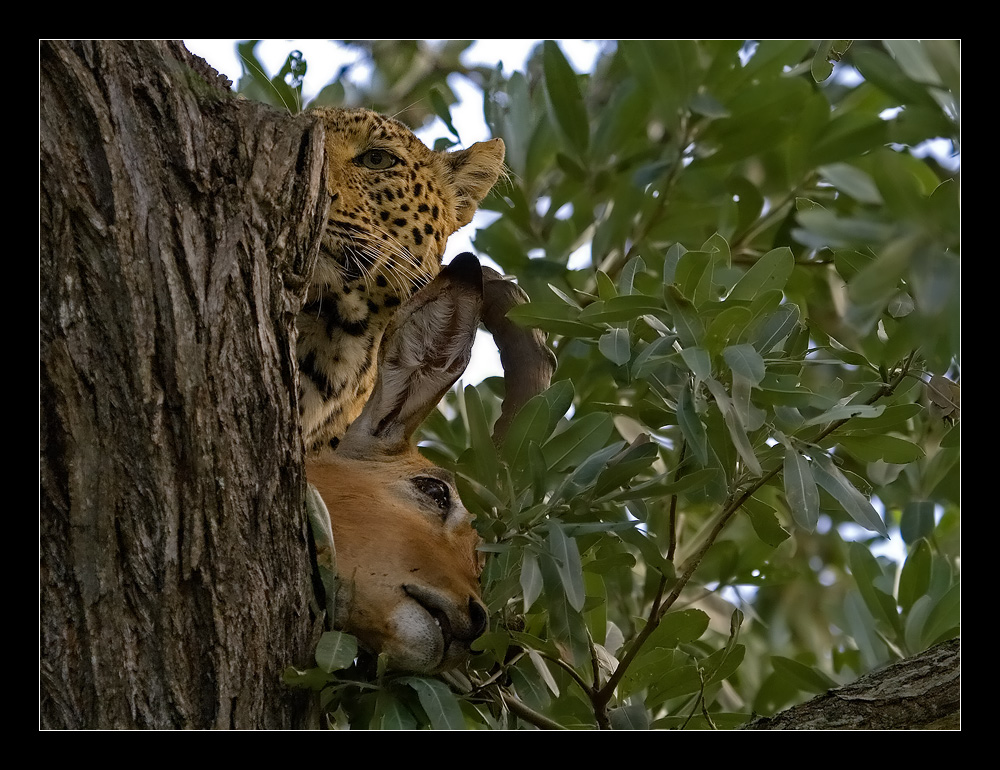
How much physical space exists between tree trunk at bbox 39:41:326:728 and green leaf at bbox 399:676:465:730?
31 cm

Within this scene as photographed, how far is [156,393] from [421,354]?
82cm

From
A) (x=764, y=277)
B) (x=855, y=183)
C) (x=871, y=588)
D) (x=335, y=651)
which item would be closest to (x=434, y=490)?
(x=335, y=651)

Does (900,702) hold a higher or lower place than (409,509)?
lower

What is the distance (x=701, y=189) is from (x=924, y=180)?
55.5 inches

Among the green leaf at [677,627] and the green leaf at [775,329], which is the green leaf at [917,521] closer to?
the green leaf at [677,627]

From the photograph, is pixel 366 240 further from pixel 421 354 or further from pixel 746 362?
pixel 746 362

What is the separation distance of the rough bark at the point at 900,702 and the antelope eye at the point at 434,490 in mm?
963

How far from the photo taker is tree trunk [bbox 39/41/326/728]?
206 cm

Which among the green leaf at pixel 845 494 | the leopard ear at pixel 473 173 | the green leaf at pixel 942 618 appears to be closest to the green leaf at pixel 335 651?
the green leaf at pixel 845 494

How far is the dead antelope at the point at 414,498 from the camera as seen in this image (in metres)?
2.35

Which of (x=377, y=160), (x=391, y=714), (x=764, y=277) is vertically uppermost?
(x=377, y=160)

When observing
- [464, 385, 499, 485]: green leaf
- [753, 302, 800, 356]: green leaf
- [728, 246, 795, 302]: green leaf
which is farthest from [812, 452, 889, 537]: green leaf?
[464, 385, 499, 485]: green leaf

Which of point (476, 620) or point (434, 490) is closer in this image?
point (476, 620)

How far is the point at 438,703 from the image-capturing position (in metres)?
2.29
